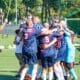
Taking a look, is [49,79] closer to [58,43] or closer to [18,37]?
[58,43]

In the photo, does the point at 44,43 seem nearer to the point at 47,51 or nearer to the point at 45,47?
the point at 45,47

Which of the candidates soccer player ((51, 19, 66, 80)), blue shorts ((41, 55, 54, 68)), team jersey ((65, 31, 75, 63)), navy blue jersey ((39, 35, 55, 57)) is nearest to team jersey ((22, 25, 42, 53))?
navy blue jersey ((39, 35, 55, 57))

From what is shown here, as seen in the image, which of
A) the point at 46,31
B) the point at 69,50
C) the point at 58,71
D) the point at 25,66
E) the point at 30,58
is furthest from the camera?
the point at 69,50

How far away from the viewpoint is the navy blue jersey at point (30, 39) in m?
14.4

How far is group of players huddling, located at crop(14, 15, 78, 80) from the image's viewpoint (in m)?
14.4

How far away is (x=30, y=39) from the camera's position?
14398 mm

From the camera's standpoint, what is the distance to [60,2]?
82.2 metres

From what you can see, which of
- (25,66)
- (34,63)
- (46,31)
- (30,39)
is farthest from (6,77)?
(46,31)

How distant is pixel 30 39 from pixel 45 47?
0.47m

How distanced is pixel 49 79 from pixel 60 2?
68021 millimetres

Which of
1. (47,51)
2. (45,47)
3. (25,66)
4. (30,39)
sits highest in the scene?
(30,39)

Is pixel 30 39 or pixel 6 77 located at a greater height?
pixel 30 39

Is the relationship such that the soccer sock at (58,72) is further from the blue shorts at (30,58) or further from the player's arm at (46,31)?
the player's arm at (46,31)

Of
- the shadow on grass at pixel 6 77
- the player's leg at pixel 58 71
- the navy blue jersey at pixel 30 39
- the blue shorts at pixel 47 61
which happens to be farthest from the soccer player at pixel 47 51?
the shadow on grass at pixel 6 77
